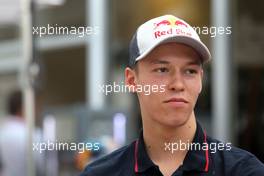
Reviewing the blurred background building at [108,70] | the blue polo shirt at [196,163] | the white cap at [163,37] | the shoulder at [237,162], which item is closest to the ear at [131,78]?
the white cap at [163,37]

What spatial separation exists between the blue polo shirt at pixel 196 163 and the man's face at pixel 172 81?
8cm

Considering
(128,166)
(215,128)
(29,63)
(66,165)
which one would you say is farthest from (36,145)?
(128,166)

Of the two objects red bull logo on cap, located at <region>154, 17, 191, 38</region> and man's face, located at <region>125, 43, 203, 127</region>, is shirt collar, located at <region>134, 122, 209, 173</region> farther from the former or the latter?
red bull logo on cap, located at <region>154, 17, 191, 38</region>

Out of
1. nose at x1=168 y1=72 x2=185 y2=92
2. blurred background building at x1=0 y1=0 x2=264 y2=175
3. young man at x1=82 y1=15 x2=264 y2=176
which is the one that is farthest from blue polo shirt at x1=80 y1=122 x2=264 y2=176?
blurred background building at x1=0 y1=0 x2=264 y2=175

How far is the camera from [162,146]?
5.59 feet

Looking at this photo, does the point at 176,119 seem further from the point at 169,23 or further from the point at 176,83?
the point at 169,23

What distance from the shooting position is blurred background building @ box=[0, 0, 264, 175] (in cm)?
435

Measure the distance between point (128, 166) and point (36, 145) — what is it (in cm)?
210

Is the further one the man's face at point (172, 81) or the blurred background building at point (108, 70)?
the blurred background building at point (108, 70)

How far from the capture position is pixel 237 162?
1.62m

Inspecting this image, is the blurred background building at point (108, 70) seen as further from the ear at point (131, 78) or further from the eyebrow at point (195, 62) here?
the eyebrow at point (195, 62)

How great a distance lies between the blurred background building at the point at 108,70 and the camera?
14.3 ft

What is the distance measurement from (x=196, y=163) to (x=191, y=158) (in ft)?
0.07

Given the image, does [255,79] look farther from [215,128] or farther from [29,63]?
[29,63]
